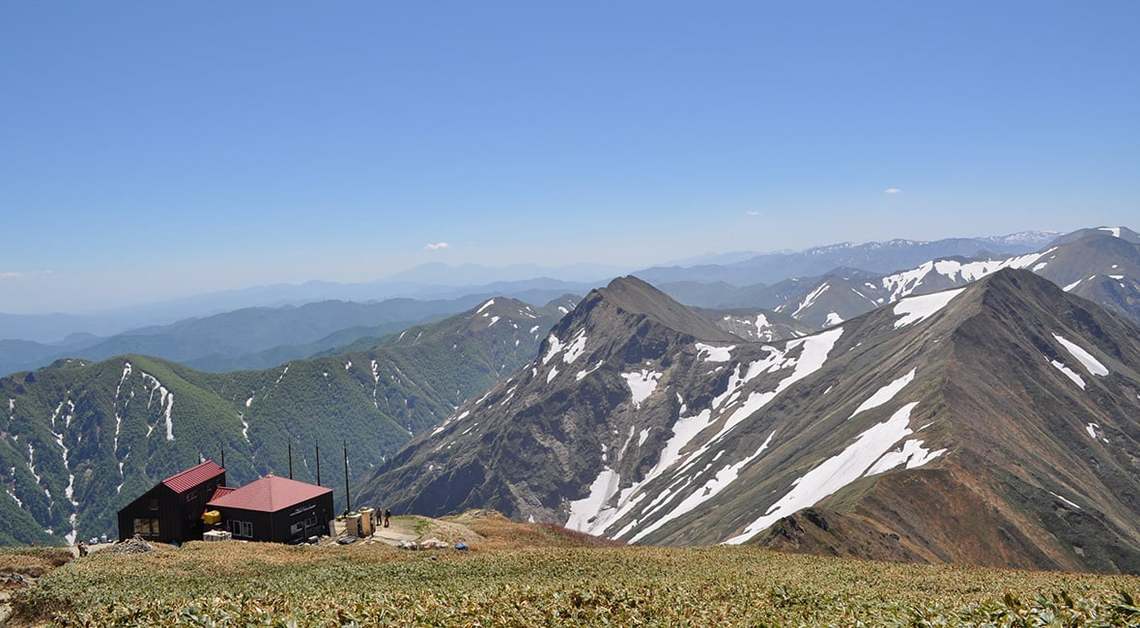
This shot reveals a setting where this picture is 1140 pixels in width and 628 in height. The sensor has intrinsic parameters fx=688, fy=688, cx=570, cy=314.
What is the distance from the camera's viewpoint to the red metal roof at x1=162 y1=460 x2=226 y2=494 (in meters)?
66.4

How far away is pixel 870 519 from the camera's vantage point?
86.9 meters

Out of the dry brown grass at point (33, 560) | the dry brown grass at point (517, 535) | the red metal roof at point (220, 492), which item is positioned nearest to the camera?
the dry brown grass at point (33, 560)

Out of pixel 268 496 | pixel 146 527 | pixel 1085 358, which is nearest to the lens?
pixel 268 496

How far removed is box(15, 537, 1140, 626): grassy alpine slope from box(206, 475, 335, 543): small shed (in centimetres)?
924

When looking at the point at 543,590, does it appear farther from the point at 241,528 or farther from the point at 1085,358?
the point at 1085,358

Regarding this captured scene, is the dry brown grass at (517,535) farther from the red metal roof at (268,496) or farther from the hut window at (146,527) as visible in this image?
the hut window at (146,527)

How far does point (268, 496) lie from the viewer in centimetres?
6538

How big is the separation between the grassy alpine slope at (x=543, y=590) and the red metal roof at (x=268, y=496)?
10140 millimetres

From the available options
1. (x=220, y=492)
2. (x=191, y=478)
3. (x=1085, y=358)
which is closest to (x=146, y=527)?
(x=191, y=478)

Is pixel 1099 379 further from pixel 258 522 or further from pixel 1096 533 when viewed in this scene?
pixel 258 522

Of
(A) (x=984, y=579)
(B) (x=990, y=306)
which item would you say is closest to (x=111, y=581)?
(A) (x=984, y=579)

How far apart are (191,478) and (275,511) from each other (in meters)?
11.4

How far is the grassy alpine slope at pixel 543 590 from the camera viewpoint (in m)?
18.3

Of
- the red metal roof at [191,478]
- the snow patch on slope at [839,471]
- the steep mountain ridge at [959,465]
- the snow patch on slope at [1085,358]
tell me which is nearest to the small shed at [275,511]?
the red metal roof at [191,478]
